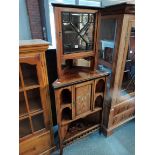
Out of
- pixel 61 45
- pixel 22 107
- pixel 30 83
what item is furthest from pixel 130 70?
pixel 22 107

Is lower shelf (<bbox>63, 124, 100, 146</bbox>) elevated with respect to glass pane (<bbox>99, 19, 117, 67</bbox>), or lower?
lower

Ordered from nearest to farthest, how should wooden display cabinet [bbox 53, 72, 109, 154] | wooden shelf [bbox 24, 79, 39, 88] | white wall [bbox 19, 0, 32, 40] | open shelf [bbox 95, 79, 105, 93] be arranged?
wooden shelf [bbox 24, 79, 39, 88], wooden display cabinet [bbox 53, 72, 109, 154], open shelf [bbox 95, 79, 105, 93], white wall [bbox 19, 0, 32, 40]

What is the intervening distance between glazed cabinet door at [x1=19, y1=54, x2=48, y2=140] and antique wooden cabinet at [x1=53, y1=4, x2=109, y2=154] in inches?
6.4

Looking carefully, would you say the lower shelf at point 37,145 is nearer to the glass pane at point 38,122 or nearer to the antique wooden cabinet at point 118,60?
the glass pane at point 38,122

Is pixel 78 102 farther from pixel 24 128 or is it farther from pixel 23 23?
pixel 23 23

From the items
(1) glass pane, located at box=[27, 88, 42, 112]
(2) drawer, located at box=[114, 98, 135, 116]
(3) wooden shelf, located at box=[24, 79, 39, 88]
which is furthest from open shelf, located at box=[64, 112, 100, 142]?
(3) wooden shelf, located at box=[24, 79, 39, 88]

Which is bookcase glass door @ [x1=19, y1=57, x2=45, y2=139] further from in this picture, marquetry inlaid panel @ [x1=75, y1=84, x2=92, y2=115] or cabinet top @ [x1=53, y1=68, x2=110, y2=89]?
marquetry inlaid panel @ [x1=75, y1=84, x2=92, y2=115]

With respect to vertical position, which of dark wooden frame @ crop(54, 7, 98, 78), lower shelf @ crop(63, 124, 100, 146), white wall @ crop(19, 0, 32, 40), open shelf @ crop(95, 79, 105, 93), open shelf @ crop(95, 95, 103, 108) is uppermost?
white wall @ crop(19, 0, 32, 40)

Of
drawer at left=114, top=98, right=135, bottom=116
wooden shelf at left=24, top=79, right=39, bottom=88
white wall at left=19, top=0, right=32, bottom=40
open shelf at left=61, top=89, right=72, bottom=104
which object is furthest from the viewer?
white wall at left=19, top=0, right=32, bottom=40

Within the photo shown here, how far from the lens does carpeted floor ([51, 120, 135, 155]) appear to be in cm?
170

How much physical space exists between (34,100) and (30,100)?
42mm

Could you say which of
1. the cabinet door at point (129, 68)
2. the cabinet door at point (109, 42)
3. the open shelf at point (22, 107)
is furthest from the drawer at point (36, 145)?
the cabinet door at point (129, 68)

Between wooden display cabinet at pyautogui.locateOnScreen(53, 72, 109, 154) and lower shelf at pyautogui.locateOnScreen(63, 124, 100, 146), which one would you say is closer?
A: wooden display cabinet at pyautogui.locateOnScreen(53, 72, 109, 154)

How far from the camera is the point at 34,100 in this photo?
148 cm
